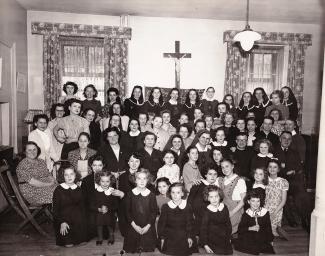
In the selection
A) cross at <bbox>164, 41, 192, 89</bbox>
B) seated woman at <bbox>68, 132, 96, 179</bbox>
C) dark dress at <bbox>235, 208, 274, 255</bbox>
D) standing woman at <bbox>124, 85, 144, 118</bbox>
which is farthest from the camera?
cross at <bbox>164, 41, 192, 89</bbox>

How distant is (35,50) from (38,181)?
13.6 ft

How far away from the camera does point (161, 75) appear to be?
798 cm

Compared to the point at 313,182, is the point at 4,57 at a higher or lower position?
higher

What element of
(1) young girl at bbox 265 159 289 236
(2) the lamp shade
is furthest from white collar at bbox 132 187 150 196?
(2) the lamp shade

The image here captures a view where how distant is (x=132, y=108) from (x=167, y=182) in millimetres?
2618

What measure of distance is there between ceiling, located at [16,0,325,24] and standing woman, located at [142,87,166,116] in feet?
5.90

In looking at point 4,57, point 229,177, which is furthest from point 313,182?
point 4,57

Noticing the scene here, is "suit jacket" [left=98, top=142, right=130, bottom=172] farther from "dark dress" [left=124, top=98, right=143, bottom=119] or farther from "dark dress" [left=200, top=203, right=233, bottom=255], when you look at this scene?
"dark dress" [left=124, top=98, right=143, bottom=119]

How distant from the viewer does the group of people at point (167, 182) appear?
3748 millimetres

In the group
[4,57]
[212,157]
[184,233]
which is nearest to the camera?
[184,233]

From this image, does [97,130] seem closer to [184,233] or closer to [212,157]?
[212,157]

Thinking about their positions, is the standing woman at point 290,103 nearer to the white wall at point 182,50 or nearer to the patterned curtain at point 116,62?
the white wall at point 182,50

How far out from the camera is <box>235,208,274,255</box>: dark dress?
3.74 m

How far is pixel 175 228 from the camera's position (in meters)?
3.67
